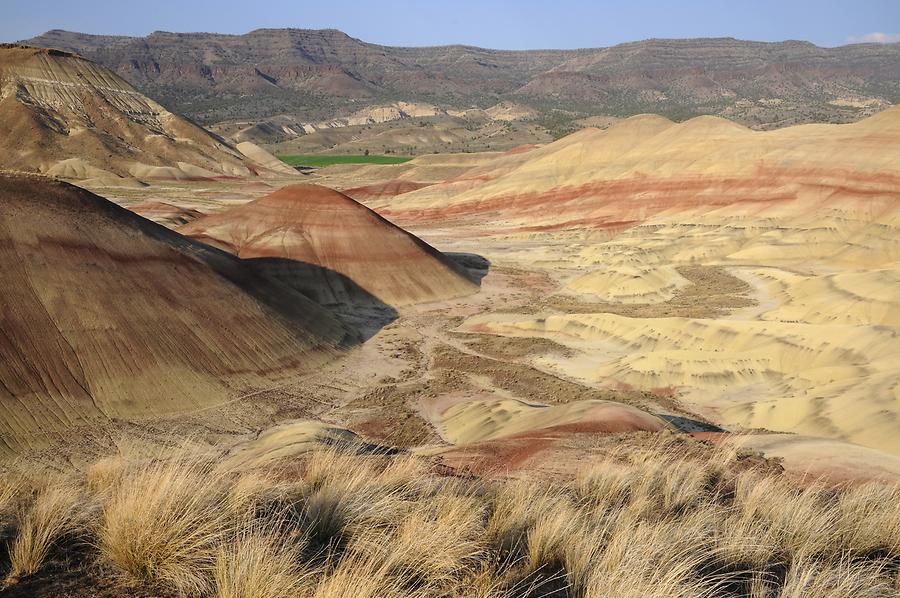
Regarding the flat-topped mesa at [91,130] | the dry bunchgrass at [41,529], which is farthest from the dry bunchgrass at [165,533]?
the flat-topped mesa at [91,130]

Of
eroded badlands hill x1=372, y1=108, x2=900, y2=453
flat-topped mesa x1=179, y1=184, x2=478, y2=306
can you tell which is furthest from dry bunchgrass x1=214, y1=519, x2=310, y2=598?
flat-topped mesa x1=179, y1=184, x2=478, y2=306

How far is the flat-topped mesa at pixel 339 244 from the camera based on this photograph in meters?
44.4

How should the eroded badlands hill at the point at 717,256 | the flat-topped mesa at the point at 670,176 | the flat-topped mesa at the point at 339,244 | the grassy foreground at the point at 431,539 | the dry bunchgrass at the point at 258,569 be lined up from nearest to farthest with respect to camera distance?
the dry bunchgrass at the point at 258,569 < the grassy foreground at the point at 431,539 < the eroded badlands hill at the point at 717,256 < the flat-topped mesa at the point at 339,244 < the flat-topped mesa at the point at 670,176

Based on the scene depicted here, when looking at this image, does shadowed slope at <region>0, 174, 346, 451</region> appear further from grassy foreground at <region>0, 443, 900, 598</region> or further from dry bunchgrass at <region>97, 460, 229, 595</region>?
dry bunchgrass at <region>97, 460, 229, 595</region>

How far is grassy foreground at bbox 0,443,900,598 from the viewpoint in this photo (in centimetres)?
442

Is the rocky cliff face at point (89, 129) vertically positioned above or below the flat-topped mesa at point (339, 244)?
above

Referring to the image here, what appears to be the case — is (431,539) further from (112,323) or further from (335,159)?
(335,159)

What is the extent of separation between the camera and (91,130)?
366 feet

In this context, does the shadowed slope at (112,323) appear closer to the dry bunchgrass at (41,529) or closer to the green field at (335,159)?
the dry bunchgrass at (41,529)

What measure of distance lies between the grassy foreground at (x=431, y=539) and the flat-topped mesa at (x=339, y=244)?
3679 centimetres

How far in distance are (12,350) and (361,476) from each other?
18793 millimetres

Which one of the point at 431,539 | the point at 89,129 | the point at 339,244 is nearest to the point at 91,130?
the point at 89,129

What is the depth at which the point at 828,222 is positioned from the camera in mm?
60938

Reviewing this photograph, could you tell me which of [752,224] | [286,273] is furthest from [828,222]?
[286,273]
